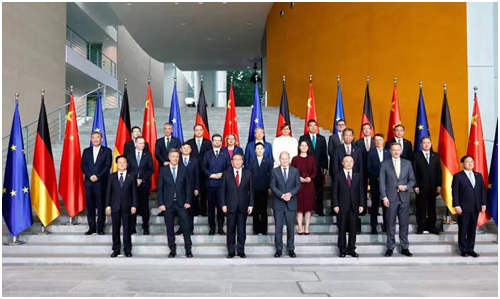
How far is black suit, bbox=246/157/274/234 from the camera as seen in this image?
21.5ft

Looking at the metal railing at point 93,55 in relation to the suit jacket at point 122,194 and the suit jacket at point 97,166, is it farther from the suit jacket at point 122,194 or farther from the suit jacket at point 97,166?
the suit jacket at point 122,194

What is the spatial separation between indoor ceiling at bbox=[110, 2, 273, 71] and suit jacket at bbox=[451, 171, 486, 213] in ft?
36.3

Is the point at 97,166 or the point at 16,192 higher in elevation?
the point at 97,166

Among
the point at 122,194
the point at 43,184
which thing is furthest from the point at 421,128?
the point at 43,184

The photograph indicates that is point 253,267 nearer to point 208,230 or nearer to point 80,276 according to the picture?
point 208,230

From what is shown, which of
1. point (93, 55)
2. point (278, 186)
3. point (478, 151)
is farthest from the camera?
point (93, 55)

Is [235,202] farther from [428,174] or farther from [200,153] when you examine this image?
[428,174]

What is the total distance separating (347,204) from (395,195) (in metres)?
0.64

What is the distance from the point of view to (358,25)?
10.1 metres

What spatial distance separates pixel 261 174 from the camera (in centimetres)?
655

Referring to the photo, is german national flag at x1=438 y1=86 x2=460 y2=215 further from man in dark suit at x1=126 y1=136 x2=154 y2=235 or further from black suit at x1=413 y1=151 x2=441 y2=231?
man in dark suit at x1=126 y1=136 x2=154 y2=235

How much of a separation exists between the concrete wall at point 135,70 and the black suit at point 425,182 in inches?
742

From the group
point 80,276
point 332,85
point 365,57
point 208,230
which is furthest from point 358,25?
point 80,276

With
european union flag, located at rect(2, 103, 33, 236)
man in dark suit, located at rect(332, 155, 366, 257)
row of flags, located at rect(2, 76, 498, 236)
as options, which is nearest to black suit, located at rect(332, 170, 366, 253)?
man in dark suit, located at rect(332, 155, 366, 257)
